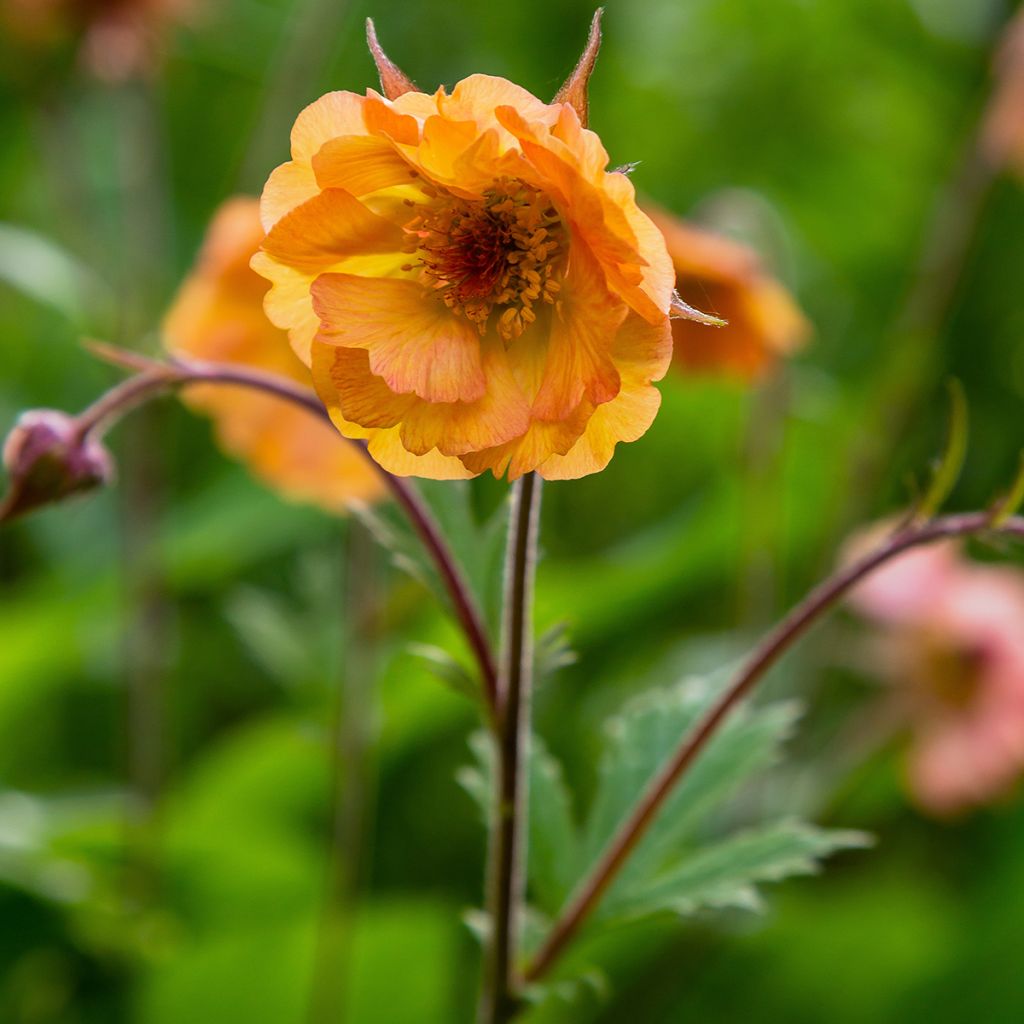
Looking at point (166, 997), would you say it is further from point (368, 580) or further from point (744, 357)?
point (744, 357)

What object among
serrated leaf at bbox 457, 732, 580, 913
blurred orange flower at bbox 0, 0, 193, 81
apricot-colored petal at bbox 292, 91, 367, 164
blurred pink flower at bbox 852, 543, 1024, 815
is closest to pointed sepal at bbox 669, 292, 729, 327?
apricot-colored petal at bbox 292, 91, 367, 164

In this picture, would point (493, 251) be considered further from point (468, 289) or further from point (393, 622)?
point (393, 622)

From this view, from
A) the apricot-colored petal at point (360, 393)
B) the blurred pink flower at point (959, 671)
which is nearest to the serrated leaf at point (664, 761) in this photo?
the apricot-colored petal at point (360, 393)

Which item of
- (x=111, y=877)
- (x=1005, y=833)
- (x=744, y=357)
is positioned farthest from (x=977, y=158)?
(x=111, y=877)

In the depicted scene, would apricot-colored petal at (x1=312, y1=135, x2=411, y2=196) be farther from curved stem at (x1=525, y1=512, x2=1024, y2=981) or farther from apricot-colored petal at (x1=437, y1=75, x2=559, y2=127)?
curved stem at (x1=525, y1=512, x2=1024, y2=981)

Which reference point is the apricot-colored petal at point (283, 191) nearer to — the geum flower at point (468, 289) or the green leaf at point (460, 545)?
the geum flower at point (468, 289)
